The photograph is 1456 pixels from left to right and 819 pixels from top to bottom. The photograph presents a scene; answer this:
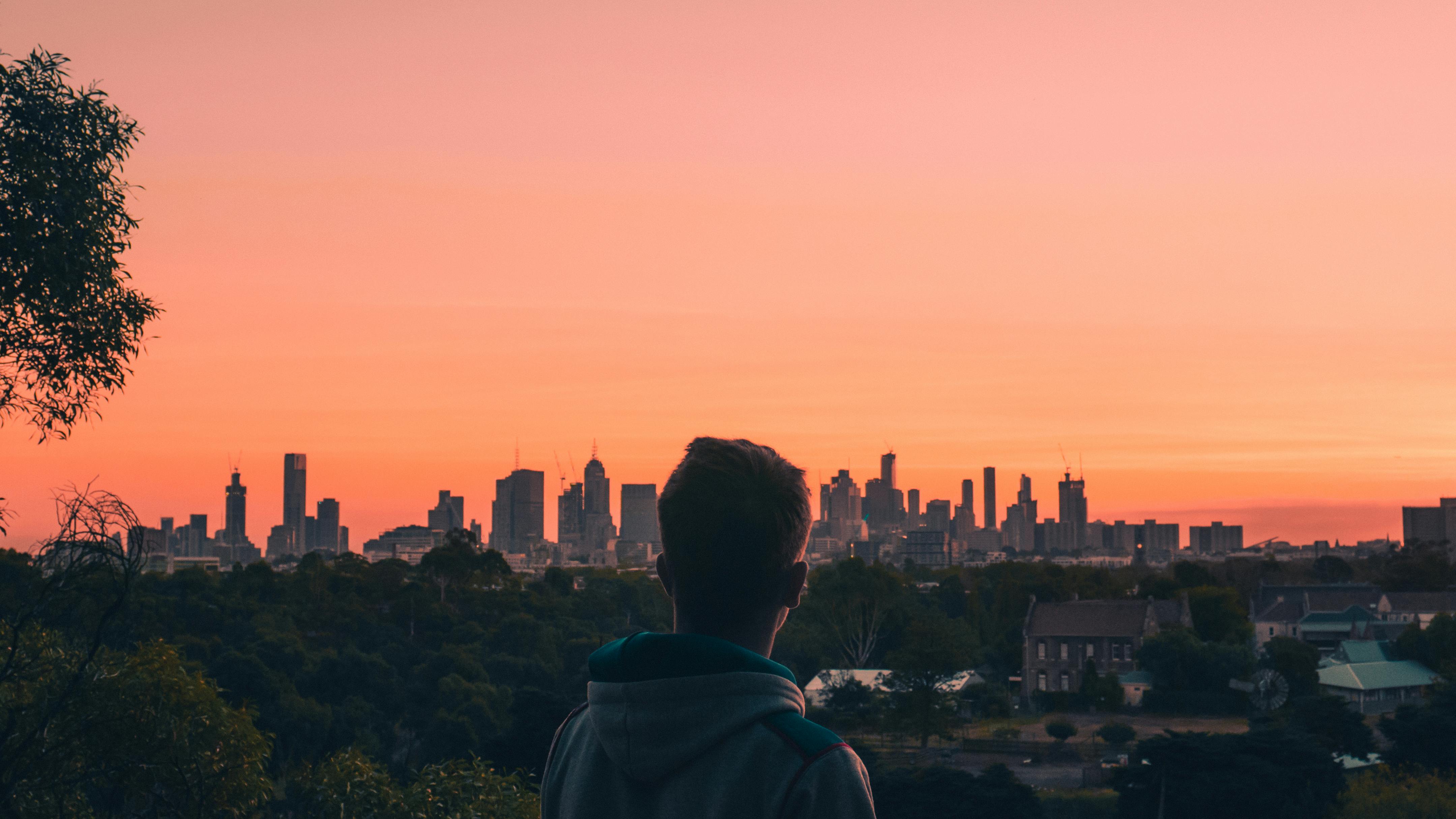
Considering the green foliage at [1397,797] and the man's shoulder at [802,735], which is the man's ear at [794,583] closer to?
the man's shoulder at [802,735]

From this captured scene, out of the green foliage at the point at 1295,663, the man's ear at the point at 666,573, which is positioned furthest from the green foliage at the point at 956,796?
the man's ear at the point at 666,573

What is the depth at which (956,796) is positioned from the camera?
3169 centimetres

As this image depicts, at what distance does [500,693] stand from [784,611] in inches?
1766

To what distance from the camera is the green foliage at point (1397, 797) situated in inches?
1129

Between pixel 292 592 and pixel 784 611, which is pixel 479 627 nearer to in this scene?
pixel 292 592

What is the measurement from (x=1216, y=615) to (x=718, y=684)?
7492cm

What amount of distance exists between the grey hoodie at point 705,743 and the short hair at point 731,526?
0.10 metres

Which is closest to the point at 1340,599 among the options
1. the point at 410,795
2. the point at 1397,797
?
the point at 1397,797

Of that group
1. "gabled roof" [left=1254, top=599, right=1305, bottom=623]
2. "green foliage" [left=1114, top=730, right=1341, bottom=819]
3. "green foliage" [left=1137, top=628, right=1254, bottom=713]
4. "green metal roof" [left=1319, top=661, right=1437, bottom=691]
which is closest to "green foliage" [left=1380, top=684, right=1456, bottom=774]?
"green foliage" [left=1114, top=730, right=1341, bottom=819]

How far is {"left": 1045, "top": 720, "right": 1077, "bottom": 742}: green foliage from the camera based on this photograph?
47500mm

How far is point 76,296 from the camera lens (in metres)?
8.73

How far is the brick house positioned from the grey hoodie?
6749 centimetres

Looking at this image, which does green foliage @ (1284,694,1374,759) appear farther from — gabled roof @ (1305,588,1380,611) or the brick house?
gabled roof @ (1305,588,1380,611)

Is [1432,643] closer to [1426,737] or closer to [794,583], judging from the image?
[1426,737]
